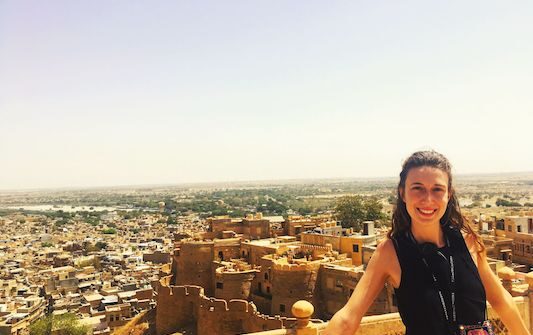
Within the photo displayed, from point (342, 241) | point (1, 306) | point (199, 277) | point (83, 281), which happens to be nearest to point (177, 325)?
point (199, 277)

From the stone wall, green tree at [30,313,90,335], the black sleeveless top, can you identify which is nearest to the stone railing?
the black sleeveless top

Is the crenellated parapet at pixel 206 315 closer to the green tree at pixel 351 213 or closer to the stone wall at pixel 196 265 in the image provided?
the stone wall at pixel 196 265

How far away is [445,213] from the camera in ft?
13.1

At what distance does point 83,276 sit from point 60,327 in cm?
2104

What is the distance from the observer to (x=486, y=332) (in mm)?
3506

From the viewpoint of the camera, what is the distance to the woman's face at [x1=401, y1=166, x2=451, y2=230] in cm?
360

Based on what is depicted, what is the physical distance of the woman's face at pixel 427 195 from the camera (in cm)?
360

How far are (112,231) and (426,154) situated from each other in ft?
308

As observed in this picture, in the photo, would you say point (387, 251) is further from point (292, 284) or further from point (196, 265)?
point (196, 265)

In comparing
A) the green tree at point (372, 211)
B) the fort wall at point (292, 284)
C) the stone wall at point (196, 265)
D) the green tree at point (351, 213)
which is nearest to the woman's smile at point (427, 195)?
the fort wall at point (292, 284)

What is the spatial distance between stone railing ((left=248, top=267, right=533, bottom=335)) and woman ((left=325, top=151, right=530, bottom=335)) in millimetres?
2120

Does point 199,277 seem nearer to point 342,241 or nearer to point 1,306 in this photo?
point 342,241

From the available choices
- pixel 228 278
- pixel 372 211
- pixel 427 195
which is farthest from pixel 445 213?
pixel 372 211

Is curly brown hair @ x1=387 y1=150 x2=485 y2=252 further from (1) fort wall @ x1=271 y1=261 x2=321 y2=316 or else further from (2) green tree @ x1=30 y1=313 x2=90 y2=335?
(2) green tree @ x1=30 y1=313 x2=90 y2=335
